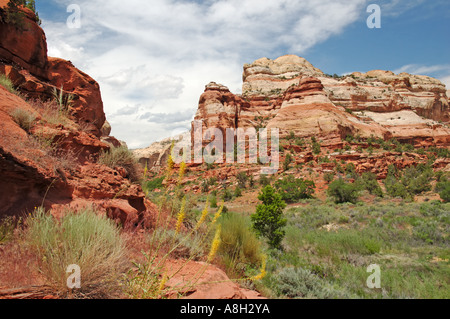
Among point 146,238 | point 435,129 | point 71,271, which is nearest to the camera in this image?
point 71,271

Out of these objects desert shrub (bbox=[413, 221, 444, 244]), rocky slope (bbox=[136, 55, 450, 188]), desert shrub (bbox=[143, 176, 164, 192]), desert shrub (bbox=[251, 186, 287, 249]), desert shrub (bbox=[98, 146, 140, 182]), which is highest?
rocky slope (bbox=[136, 55, 450, 188])

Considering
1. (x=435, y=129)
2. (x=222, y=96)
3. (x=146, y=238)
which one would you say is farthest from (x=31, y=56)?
(x=435, y=129)

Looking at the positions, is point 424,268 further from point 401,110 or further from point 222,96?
point 401,110

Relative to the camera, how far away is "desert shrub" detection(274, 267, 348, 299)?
12.3ft

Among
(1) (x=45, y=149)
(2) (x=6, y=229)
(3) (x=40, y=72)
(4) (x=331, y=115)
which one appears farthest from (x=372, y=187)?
(2) (x=6, y=229)

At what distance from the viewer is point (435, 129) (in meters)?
44.7

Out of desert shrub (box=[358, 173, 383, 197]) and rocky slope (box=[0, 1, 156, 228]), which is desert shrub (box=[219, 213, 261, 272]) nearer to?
rocky slope (box=[0, 1, 156, 228])

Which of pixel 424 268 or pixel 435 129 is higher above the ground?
pixel 435 129

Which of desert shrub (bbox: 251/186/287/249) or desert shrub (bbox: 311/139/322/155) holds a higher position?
desert shrub (bbox: 311/139/322/155)

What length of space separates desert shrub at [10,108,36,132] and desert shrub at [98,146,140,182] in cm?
142

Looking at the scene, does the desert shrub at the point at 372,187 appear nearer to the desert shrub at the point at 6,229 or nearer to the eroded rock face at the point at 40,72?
Result: the eroded rock face at the point at 40,72

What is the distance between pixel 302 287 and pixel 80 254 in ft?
10.9

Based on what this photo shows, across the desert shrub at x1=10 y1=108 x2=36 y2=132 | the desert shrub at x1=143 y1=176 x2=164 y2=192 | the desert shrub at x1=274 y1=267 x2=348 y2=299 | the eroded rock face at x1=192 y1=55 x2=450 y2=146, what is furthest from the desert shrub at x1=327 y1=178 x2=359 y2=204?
the eroded rock face at x1=192 y1=55 x2=450 y2=146
